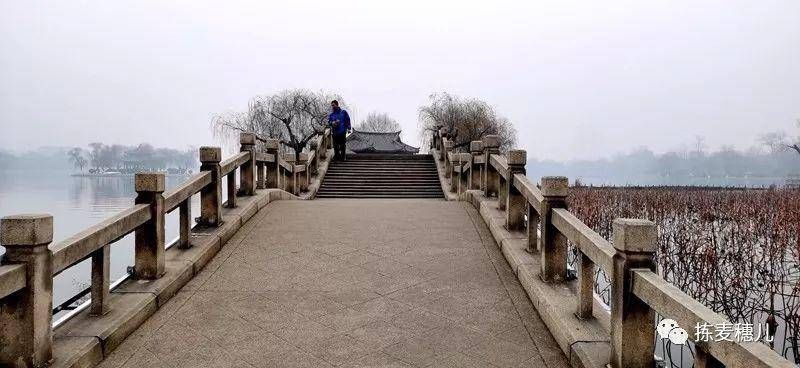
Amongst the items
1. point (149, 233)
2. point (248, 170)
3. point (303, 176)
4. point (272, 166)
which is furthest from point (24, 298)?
point (303, 176)

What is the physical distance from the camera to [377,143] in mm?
40062

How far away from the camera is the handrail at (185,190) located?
4.64 meters

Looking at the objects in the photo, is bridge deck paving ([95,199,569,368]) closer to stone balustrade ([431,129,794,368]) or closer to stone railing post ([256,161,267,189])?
stone balustrade ([431,129,794,368])

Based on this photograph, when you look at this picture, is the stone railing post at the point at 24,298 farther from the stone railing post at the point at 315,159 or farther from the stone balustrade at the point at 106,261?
the stone railing post at the point at 315,159

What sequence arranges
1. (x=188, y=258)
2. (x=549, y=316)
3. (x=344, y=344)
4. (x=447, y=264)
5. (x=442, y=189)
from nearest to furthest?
(x=344, y=344)
(x=549, y=316)
(x=188, y=258)
(x=447, y=264)
(x=442, y=189)

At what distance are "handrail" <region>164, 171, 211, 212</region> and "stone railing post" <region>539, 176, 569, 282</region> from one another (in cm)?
328

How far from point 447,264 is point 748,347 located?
3522 millimetres

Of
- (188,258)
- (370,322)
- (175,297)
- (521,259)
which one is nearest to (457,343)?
(370,322)

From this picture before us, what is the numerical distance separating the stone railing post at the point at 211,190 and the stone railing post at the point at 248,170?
1.75 m

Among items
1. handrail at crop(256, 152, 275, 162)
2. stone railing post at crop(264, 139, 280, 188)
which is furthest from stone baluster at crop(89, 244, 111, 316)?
stone railing post at crop(264, 139, 280, 188)

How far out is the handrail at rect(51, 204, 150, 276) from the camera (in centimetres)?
310

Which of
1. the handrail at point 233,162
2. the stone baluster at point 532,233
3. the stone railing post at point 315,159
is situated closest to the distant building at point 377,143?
the stone railing post at point 315,159

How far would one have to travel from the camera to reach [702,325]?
2143mm

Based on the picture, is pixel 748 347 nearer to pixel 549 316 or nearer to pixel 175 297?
pixel 549 316
